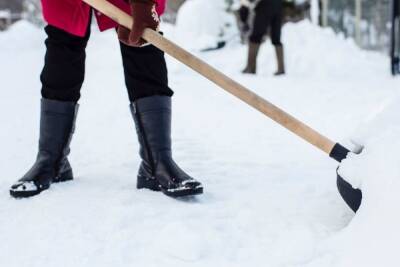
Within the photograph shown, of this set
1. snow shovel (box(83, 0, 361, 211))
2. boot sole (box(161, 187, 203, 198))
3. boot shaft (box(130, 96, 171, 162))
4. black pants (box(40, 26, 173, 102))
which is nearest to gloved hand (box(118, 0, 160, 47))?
snow shovel (box(83, 0, 361, 211))

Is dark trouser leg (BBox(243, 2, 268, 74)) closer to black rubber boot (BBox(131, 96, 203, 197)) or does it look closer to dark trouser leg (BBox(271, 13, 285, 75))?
dark trouser leg (BBox(271, 13, 285, 75))

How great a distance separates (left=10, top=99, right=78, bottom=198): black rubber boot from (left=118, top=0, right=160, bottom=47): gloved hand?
37cm

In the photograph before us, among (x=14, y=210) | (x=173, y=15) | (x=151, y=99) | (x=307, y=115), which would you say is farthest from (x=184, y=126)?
(x=173, y=15)

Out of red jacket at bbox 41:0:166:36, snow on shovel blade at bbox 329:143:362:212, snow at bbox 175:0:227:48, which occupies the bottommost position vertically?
snow at bbox 175:0:227:48

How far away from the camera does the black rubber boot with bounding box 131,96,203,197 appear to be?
2.02m

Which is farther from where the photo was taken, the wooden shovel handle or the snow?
the snow

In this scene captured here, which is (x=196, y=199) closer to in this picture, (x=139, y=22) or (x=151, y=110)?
(x=151, y=110)

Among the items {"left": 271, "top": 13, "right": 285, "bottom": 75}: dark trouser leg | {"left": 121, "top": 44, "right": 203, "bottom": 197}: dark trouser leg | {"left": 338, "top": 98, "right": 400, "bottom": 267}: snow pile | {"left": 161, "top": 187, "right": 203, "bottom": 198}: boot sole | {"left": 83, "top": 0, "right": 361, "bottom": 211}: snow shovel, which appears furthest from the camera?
{"left": 271, "top": 13, "right": 285, "bottom": 75}: dark trouser leg

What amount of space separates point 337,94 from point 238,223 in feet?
11.3

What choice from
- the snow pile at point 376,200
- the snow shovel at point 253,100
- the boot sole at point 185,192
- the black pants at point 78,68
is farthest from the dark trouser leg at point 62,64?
the snow pile at point 376,200

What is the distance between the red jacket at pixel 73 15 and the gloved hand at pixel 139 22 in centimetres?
14

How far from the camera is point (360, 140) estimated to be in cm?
182

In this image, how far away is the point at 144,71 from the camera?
6.67 ft

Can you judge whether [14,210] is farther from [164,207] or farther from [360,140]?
[360,140]
